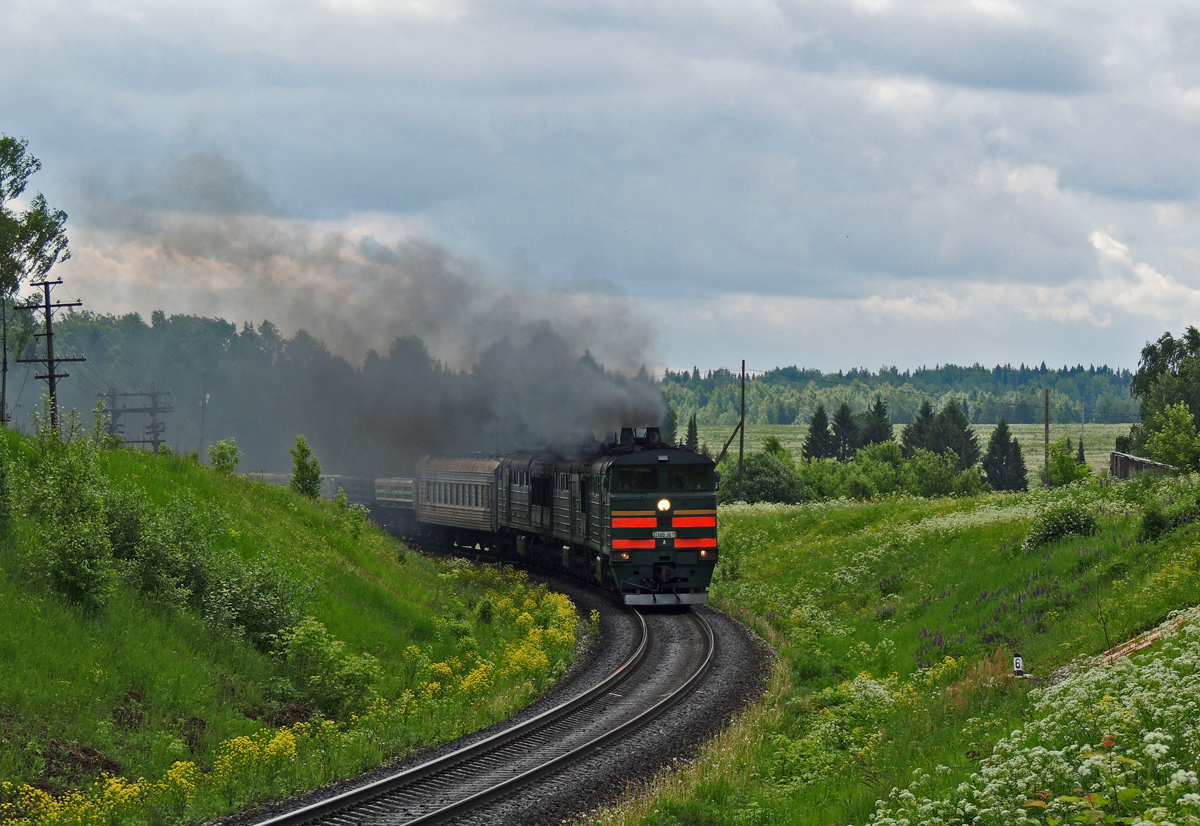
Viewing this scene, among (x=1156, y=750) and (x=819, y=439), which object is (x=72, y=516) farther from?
(x=819, y=439)

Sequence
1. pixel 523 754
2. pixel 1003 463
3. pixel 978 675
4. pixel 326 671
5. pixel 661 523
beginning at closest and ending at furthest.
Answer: pixel 523 754
pixel 978 675
pixel 326 671
pixel 661 523
pixel 1003 463

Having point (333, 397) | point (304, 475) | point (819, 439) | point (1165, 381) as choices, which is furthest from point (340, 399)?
point (819, 439)

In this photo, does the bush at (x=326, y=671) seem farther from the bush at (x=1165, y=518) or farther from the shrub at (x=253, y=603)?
the bush at (x=1165, y=518)

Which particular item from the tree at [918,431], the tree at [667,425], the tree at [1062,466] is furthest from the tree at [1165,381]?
the tree at [918,431]

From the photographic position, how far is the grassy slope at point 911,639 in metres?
12.4

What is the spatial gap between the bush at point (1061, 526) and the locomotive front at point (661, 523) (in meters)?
8.22

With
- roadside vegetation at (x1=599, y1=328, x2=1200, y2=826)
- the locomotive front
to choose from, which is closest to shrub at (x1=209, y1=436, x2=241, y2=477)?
the locomotive front

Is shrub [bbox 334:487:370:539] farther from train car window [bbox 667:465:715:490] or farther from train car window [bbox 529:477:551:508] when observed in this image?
train car window [bbox 667:465:715:490]

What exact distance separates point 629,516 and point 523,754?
13.3m

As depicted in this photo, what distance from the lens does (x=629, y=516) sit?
28.3 meters

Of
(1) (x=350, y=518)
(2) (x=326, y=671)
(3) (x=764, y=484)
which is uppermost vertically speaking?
(1) (x=350, y=518)

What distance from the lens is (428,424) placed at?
53.1 metres

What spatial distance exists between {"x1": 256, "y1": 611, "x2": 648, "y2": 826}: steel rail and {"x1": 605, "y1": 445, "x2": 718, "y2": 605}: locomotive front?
23.7ft

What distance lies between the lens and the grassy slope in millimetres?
12359
